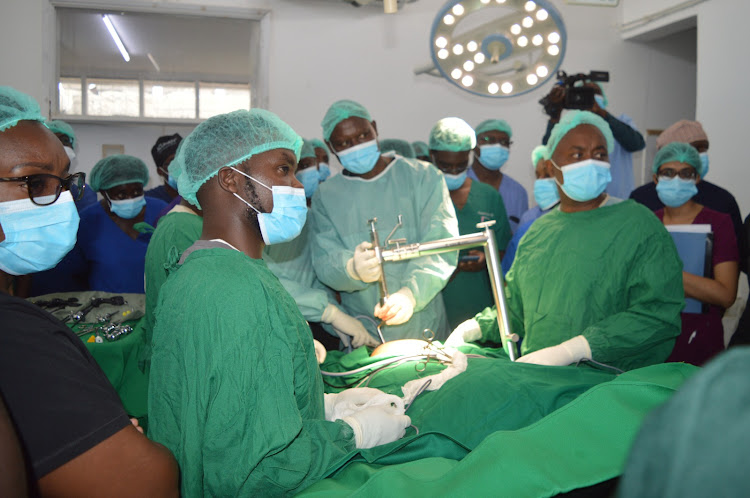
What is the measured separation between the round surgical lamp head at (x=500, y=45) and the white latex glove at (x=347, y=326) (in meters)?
1.24

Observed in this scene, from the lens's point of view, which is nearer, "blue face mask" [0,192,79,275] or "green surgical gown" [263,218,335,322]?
"blue face mask" [0,192,79,275]

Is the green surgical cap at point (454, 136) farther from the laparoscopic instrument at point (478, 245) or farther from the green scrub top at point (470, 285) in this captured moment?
the laparoscopic instrument at point (478, 245)

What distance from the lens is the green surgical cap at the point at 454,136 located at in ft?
10.6

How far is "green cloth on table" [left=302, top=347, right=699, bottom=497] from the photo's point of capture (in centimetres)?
89

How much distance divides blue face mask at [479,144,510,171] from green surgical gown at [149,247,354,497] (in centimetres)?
298

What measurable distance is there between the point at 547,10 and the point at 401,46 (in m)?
4.00

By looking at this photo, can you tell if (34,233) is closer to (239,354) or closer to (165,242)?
(239,354)

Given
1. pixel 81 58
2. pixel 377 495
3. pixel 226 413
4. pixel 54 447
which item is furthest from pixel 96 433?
pixel 81 58

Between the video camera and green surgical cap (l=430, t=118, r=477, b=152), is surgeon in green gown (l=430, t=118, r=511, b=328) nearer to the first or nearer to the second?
green surgical cap (l=430, t=118, r=477, b=152)

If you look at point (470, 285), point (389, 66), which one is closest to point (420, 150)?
point (389, 66)

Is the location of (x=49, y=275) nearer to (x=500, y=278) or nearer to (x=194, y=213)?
(x=194, y=213)

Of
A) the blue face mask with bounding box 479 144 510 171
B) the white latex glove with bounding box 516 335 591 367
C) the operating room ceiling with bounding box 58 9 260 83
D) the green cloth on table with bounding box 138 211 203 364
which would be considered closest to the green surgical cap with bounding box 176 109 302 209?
the green cloth on table with bounding box 138 211 203 364

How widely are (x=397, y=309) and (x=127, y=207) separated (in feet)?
5.85

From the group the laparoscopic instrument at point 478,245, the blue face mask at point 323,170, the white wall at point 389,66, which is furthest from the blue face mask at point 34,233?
the white wall at point 389,66
